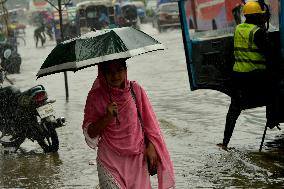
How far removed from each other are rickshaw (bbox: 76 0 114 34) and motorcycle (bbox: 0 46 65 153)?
2675 cm

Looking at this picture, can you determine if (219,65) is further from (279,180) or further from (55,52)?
(55,52)

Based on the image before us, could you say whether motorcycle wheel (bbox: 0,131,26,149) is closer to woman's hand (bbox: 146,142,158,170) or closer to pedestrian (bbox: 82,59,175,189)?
pedestrian (bbox: 82,59,175,189)

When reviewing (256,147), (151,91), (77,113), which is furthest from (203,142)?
(151,91)

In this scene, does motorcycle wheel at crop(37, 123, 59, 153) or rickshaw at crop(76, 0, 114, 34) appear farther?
rickshaw at crop(76, 0, 114, 34)

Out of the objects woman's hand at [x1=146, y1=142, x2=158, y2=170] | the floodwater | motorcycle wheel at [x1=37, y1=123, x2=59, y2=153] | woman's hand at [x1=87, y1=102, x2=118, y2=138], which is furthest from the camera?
motorcycle wheel at [x1=37, y1=123, x2=59, y2=153]

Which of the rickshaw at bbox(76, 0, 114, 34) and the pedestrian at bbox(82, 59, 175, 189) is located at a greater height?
the rickshaw at bbox(76, 0, 114, 34)

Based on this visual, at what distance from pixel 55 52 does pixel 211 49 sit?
4.37 metres

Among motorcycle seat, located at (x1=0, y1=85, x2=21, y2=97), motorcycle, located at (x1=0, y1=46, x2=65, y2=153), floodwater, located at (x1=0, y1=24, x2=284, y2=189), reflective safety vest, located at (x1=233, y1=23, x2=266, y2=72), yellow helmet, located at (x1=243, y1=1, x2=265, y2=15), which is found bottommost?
floodwater, located at (x1=0, y1=24, x2=284, y2=189)

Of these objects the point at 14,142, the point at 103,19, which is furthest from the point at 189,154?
the point at 103,19

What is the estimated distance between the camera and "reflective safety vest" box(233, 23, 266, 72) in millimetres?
7020

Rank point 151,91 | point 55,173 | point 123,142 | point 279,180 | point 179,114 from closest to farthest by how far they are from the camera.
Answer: point 123,142 → point 279,180 → point 55,173 → point 179,114 → point 151,91

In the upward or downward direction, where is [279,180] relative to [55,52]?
downward

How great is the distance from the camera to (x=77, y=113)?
1106 centimetres

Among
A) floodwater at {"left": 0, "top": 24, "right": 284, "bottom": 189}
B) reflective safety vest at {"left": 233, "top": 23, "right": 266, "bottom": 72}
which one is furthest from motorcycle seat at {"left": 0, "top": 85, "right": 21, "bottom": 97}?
reflective safety vest at {"left": 233, "top": 23, "right": 266, "bottom": 72}
